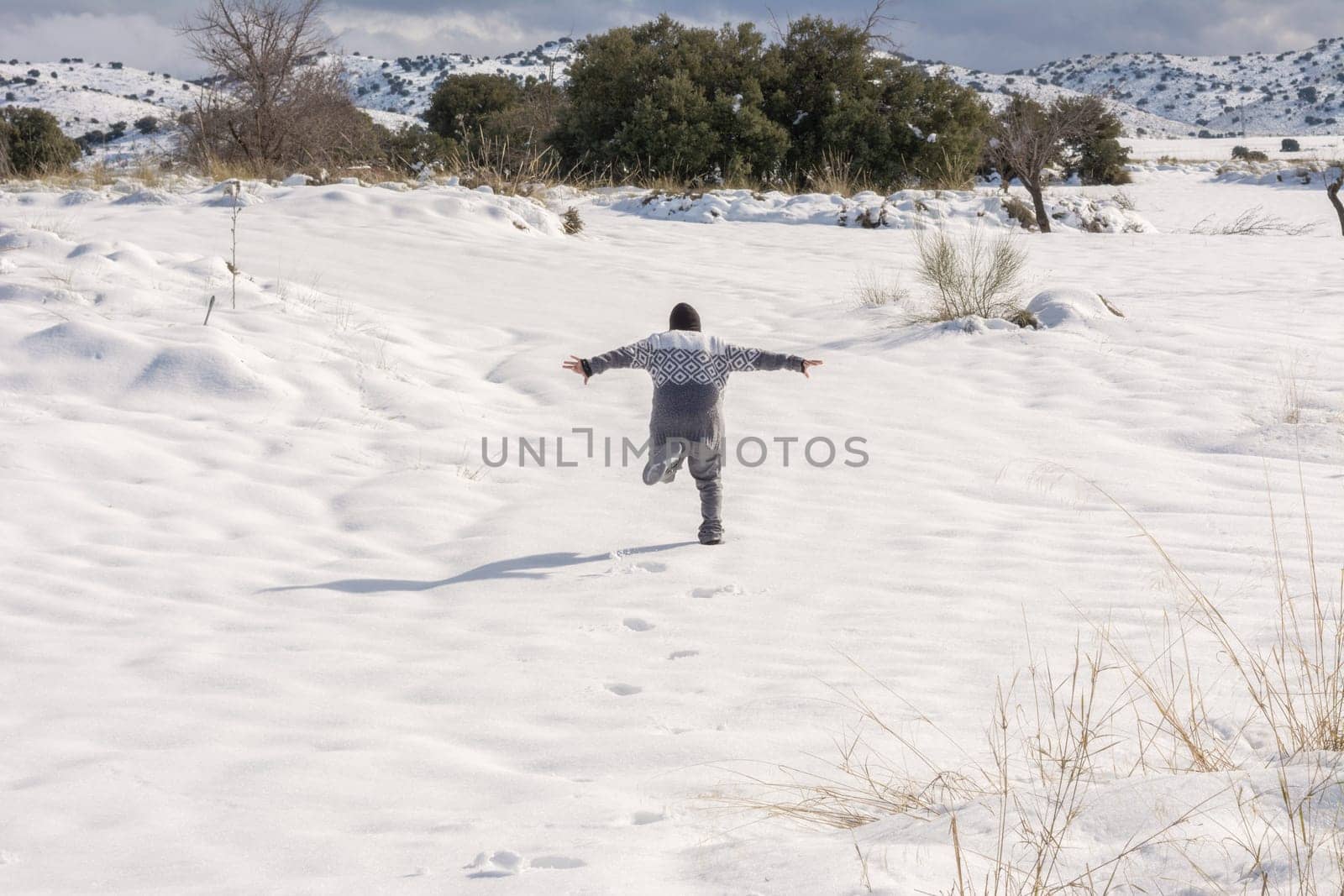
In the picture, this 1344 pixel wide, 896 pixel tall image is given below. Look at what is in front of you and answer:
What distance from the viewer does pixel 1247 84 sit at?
277 feet

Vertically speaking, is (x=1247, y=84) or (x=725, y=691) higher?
(x=1247, y=84)

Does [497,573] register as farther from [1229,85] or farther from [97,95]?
[1229,85]

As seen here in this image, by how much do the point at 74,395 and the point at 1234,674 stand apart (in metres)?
6.00

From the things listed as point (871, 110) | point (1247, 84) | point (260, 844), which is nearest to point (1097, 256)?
point (871, 110)

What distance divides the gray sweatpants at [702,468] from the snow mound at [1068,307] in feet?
16.5

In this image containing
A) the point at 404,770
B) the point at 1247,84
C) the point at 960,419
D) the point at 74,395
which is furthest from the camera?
the point at 1247,84

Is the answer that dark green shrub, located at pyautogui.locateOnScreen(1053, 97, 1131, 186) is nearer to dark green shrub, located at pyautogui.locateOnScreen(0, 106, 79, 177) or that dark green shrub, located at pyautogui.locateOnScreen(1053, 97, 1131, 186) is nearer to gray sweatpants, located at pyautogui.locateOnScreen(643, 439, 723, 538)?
gray sweatpants, located at pyautogui.locateOnScreen(643, 439, 723, 538)

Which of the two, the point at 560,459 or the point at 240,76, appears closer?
the point at 560,459

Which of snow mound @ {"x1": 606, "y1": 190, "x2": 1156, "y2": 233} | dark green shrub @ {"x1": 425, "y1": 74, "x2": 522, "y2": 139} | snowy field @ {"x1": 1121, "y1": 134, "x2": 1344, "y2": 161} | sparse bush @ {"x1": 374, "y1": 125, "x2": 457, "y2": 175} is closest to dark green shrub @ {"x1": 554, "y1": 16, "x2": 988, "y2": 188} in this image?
snow mound @ {"x1": 606, "y1": 190, "x2": 1156, "y2": 233}

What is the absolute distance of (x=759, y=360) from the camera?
4863mm

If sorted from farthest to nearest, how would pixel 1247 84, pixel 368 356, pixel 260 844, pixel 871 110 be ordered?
pixel 1247 84 < pixel 871 110 < pixel 368 356 < pixel 260 844

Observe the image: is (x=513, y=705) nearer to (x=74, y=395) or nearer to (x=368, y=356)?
(x=74, y=395)

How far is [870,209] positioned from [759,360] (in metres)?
11.2

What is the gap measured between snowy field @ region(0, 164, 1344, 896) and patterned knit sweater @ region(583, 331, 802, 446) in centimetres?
55
